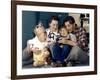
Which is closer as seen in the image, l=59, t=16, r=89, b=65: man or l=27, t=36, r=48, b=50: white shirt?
l=27, t=36, r=48, b=50: white shirt

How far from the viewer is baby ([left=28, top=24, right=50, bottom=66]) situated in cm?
181

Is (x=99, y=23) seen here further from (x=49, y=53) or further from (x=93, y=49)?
(x=49, y=53)

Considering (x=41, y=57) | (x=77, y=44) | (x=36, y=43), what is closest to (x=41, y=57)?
(x=41, y=57)

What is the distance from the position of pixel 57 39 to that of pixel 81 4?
39cm

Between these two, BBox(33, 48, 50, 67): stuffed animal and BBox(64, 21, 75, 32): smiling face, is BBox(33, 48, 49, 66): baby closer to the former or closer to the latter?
BBox(33, 48, 50, 67): stuffed animal

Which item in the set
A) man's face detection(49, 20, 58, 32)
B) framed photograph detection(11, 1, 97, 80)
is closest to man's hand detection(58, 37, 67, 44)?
framed photograph detection(11, 1, 97, 80)

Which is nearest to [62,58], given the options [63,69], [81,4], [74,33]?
[63,69]

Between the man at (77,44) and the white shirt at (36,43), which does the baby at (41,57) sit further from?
the man at (77,44)

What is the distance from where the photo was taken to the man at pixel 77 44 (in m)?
1.90

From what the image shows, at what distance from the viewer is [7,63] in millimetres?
1712

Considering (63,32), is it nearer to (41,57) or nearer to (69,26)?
(69,26)

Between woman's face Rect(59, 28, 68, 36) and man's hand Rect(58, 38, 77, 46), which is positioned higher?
woman's face Rect(59, 28, 68, 36)

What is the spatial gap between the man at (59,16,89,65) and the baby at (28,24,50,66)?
0.52 ft

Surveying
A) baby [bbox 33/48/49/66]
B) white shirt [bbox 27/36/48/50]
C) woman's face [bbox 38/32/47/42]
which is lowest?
baby [bbox 33/48/49/66]
